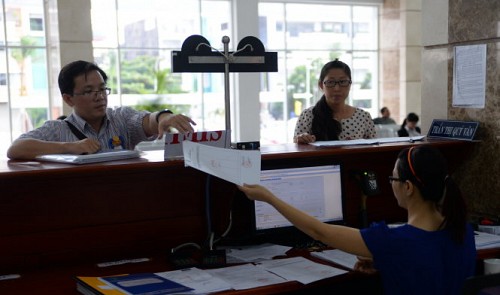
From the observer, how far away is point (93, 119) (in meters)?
3.02

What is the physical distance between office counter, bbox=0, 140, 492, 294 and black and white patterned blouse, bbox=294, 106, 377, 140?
2.35ft

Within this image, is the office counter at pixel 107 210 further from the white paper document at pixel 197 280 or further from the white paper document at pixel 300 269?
the white paper document at pixel 300 269

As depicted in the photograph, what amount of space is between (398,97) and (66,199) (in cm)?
1197

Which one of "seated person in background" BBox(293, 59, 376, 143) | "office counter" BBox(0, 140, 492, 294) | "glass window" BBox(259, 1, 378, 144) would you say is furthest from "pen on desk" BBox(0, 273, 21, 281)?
"glass window" BBox(259, 1, 378, 144)

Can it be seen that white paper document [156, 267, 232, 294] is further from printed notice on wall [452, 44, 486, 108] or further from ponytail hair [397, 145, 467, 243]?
printed notice on wall [452, 44, 486, 108]

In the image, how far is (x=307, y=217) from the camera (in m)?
2.06

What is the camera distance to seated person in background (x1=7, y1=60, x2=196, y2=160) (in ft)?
9.47

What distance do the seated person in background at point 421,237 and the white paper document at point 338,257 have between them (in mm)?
353

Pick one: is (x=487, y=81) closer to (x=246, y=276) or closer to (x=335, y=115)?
(x=335, y=115)

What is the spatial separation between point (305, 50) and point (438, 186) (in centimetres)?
1158

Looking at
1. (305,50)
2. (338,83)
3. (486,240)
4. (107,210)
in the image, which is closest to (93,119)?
(107,210)

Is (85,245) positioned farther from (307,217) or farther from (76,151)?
(307,217)

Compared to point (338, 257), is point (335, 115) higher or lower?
higher

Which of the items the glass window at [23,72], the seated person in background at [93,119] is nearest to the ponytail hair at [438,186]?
the seated person in background at [93,119]
